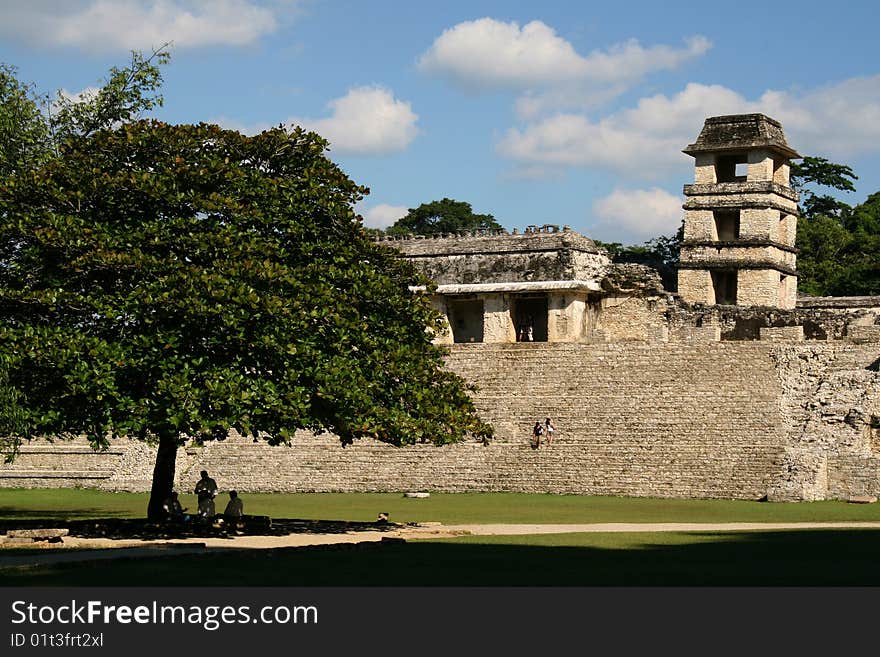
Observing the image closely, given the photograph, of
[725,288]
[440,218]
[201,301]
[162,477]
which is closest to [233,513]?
[162,477]

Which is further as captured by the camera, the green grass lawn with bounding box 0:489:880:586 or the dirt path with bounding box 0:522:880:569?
the dirt path with bounding box 0:522:880:569

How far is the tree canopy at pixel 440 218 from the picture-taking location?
244 ft

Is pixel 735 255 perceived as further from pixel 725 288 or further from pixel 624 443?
pixel 624 443

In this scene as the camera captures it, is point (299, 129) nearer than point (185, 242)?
No

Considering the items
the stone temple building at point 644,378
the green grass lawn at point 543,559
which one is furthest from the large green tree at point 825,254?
the green grass lawn at point 543,559

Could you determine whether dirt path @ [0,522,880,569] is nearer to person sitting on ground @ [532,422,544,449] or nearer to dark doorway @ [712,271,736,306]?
person sitting on ground @ [532,422,544,449]

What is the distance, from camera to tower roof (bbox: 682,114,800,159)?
41219mm

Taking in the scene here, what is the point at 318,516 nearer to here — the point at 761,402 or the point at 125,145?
the point at 125,145

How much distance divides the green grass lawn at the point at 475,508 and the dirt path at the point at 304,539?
43.4 inches

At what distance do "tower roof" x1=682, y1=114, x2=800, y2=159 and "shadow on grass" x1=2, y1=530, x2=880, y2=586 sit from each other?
25.2 metres

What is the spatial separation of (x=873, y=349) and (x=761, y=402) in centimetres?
330

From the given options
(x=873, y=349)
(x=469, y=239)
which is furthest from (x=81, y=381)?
(x=469, y=239)

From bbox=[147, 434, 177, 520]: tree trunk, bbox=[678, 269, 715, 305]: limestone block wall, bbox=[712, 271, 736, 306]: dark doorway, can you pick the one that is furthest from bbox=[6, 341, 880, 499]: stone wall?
bbox=[712, 271, 736, 306]: dark doorway

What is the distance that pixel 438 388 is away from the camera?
2155 centimetres
